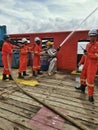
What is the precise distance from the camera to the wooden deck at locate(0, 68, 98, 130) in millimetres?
3795

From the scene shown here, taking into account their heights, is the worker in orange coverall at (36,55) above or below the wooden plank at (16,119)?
above

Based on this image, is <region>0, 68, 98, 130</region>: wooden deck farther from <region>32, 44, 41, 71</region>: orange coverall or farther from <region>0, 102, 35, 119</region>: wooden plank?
<region>32, 44, 41, 71</region>: orange coverall

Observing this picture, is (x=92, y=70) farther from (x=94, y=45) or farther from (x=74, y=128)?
(x=74, y=128)

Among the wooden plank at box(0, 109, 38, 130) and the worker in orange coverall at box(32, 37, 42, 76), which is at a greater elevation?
the worker in orange coverall at box(32, 37, 42, 76)

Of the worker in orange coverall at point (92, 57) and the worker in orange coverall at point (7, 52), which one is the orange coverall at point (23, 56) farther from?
the worker in orange coverall at point (92, 57)

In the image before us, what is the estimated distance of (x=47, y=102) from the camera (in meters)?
4.95

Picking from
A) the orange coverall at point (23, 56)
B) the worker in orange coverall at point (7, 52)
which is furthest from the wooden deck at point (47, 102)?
the orange coverall at point (23, 56)

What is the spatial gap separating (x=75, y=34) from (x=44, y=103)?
5.15 m

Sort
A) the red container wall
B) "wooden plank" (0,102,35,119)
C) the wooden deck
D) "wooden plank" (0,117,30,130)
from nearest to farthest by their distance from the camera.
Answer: "wooden plank" (0,117,30,130) < the wooden deck < "wooden plank" (0,102,35,119) < the red container wall

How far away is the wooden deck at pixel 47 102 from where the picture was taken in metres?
3.79

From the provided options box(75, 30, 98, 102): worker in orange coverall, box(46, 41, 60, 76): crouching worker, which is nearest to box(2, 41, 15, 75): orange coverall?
box(46, 41, 60, 76): crouching worker

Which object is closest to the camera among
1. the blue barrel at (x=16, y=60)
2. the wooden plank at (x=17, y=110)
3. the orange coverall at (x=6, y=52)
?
the wooden plank at (x=17, y=110)

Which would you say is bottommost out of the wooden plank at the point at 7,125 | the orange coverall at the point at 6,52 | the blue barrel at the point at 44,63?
the wooden plank at the point at 7,125

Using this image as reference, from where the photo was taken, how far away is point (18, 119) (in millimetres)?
3920
